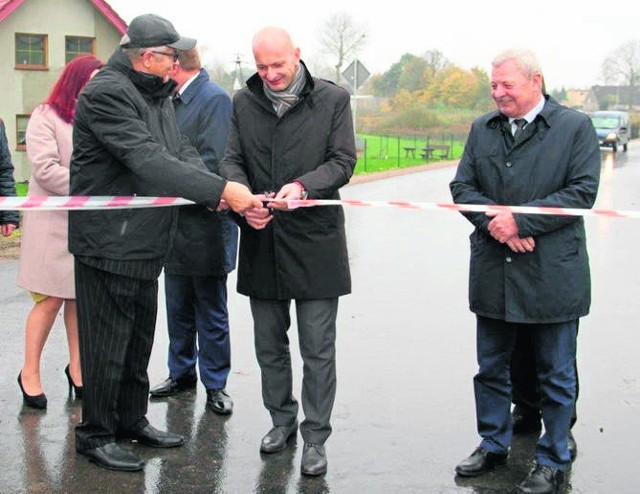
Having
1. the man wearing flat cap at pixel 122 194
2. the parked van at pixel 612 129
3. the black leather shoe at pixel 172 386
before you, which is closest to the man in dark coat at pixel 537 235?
the man wearing flat cap at pixel 122 194

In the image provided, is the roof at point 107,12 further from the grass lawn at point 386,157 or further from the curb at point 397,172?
the curb at point 397,172

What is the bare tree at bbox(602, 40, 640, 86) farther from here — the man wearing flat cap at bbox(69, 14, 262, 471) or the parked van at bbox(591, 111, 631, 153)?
the man wearing flat cap at bbox(69, 14, 262, 471)

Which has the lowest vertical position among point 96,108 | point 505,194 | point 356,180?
point 356,180

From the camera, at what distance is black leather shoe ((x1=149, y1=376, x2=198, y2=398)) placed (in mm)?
5940

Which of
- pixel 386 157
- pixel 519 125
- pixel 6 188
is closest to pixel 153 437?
pixel 6 188

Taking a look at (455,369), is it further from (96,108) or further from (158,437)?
(96,108)

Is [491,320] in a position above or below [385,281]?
above

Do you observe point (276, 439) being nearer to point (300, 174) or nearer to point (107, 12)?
point (300, 174)

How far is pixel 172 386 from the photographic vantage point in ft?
19.8

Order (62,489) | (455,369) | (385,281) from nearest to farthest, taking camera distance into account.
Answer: (62,489), (455,369), (385,281)

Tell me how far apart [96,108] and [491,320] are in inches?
84.5

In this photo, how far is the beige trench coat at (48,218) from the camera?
5512mm

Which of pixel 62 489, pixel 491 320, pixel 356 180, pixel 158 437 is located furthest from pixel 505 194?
pixel 356 180

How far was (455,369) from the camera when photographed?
657cm
